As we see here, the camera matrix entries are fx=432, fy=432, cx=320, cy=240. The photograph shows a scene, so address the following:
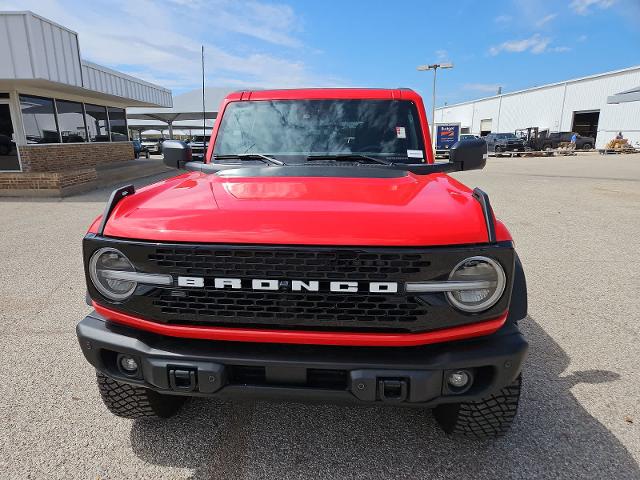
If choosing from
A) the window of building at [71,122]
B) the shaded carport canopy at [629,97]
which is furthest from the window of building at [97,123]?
the shaded carport canopy at [629,97]

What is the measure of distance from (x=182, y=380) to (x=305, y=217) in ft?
2.73

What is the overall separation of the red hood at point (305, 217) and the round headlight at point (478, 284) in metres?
0.11

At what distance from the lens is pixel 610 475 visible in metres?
2.01

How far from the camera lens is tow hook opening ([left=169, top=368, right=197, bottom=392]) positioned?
5.71ft

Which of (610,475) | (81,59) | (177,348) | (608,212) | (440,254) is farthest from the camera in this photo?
(81,59)

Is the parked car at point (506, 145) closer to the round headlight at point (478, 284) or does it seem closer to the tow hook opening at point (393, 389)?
the round headlight at point (478, 284)

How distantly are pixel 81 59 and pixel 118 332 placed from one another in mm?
13393

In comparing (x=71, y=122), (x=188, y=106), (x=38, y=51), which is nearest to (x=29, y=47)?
(x=38, y=51)

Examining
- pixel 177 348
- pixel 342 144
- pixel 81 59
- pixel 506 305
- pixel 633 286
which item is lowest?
pixel 633 286

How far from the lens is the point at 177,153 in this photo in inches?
128

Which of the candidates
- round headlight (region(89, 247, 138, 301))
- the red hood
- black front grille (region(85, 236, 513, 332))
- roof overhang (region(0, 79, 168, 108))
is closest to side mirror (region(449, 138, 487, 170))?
the red hood

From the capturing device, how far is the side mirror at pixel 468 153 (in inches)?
117

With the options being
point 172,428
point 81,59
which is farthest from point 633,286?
point 81,59

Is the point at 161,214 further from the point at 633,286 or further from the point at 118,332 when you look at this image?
the point at 633,286
